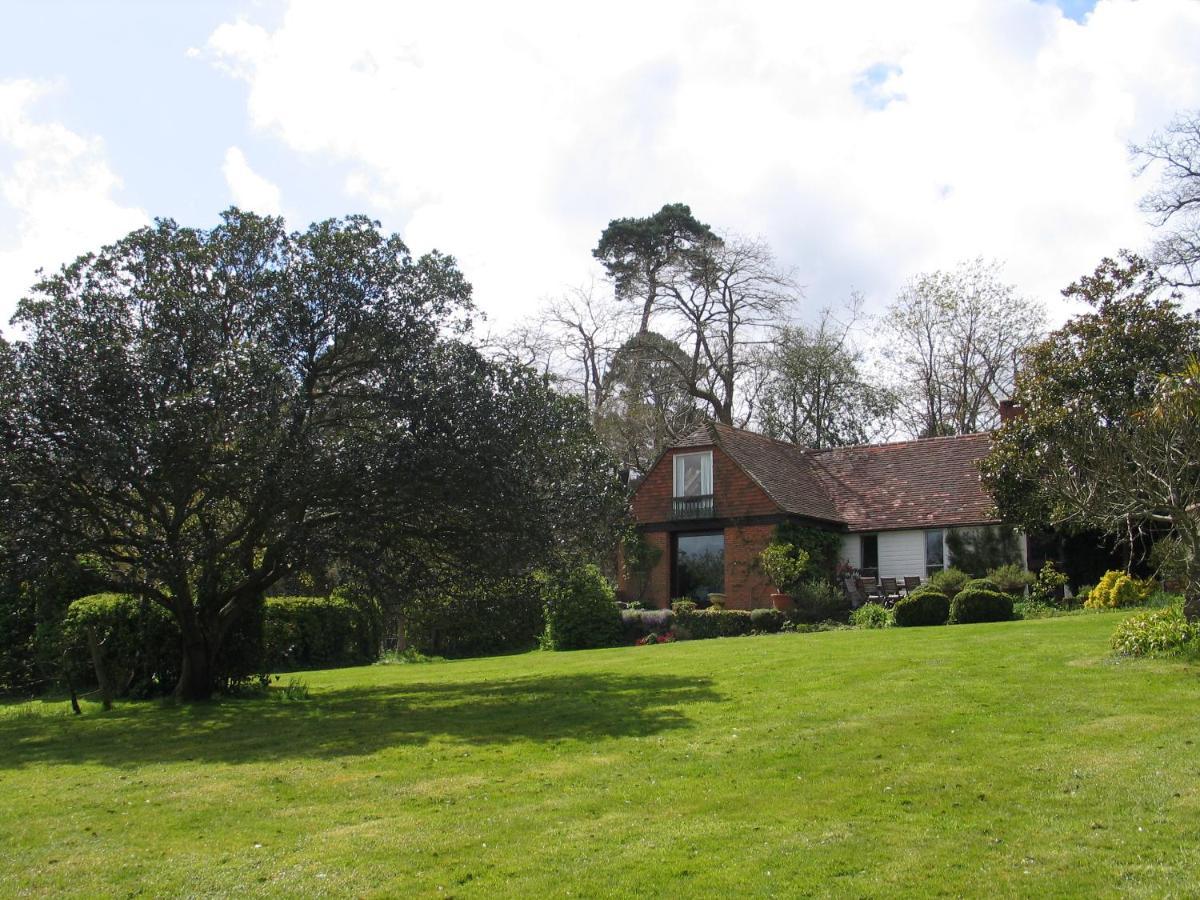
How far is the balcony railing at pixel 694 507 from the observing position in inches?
1325

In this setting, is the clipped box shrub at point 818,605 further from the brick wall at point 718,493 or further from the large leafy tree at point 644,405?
the large leafy tree at point 644,405

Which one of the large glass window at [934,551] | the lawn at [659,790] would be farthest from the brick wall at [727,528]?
the lawn at [659,790]

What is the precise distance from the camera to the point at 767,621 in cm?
2791

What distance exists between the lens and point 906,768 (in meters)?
8.98

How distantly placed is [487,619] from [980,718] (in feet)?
31.4

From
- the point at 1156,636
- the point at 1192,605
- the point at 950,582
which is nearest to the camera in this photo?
the point at 1156,636

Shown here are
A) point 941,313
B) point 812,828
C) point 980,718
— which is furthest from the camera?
point 941,313

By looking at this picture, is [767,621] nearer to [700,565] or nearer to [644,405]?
[700,565]

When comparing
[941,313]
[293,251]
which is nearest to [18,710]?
[293,251]

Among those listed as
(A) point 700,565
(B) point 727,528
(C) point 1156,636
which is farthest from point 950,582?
(C) point 1156,636

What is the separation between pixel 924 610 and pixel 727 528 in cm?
980

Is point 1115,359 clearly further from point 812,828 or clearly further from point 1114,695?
point 812,828

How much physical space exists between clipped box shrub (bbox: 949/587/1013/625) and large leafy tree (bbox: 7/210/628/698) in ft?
34.4

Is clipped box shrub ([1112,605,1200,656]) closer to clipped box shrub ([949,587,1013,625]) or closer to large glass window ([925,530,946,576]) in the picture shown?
clipped box shrub ([949,587,1013,625])
